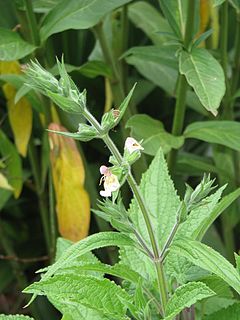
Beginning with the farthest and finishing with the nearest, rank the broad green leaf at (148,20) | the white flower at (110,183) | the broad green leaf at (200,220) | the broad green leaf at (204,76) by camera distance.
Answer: the broad green leaf at (148,20) < the broad green leaf at (204,76) < the broad green leaf at (200,220) < the white flower at (110,183)

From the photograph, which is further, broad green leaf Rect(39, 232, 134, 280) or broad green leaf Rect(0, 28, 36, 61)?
broad green leaf Rect(0, 28, 36, 61)

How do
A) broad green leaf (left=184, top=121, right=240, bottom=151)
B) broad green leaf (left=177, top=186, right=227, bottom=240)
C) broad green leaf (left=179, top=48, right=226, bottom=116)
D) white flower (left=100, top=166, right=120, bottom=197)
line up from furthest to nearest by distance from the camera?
broad green leaf (left=184, top=121, right=240, bottom=151), broad green leaf (left=179, top=48, right=226, bottom=116), broad green leaf (left=177, top=186, right=227, bottom=240), white flower (left=100, top=166, right=120, bottom=197)

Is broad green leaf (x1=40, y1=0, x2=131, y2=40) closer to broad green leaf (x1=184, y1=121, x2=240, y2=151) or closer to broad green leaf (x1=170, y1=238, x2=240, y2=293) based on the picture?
broad green leaf (x1=184, y1=121, x2=240, y2=151)

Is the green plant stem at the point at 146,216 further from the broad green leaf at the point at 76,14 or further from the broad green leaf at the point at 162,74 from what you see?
the broad green leaf at the point at 162,74

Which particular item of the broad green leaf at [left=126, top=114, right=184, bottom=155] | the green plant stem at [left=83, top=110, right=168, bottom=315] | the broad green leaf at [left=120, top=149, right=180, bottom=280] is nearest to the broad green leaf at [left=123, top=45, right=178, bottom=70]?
the broad green leaf at [left=126, top=114, right=184, bottom=155]

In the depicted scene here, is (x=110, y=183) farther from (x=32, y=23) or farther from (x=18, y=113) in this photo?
(x=18, y=113)

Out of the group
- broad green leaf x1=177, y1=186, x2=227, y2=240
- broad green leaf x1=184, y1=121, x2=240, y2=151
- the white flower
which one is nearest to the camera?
the white flower

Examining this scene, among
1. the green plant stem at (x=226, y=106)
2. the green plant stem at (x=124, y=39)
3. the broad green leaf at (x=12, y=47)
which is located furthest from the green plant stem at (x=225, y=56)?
the broad green leaf at (x=12, y=47)
